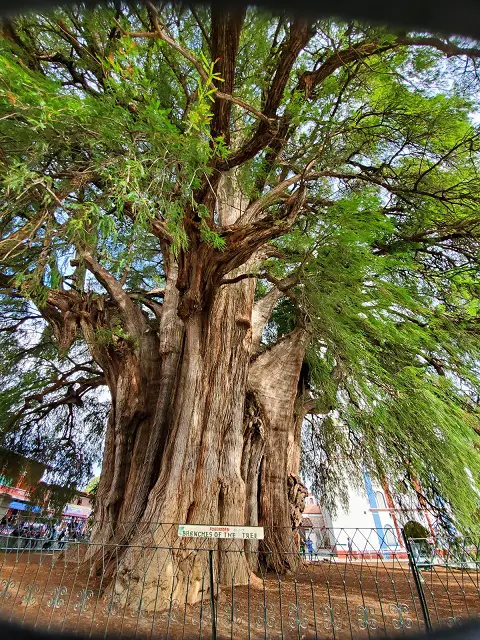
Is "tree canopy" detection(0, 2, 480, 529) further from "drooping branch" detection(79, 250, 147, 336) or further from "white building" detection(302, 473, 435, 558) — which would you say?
"white building" detection(302, 473, 435, 558)

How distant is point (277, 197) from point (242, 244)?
117 cm

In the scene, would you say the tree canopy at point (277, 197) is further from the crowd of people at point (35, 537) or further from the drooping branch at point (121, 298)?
the crowd of people at point (35, 537)

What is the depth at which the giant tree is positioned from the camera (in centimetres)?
218

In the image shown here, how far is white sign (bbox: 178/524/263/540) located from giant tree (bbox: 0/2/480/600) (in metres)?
0.58

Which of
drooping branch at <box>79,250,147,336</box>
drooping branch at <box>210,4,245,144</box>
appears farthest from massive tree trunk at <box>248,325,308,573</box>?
drooping branch at <box>210,4,245,144</box>

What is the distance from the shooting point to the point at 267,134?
293cm

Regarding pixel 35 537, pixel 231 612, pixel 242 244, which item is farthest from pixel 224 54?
pixel 35 537

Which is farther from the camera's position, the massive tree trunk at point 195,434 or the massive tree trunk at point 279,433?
the massive tree trunk at point 279,433

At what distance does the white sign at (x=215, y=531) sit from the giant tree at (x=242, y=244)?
1.89 ft

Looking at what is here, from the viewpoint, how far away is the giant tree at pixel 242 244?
218cm

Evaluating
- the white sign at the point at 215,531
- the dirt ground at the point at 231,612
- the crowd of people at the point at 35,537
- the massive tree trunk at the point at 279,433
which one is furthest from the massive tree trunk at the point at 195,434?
the crowd of people at the point at 35,537

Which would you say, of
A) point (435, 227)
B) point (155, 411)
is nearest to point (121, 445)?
point (155, 411)

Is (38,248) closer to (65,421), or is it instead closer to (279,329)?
(279,329)

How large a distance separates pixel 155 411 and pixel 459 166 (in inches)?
188
